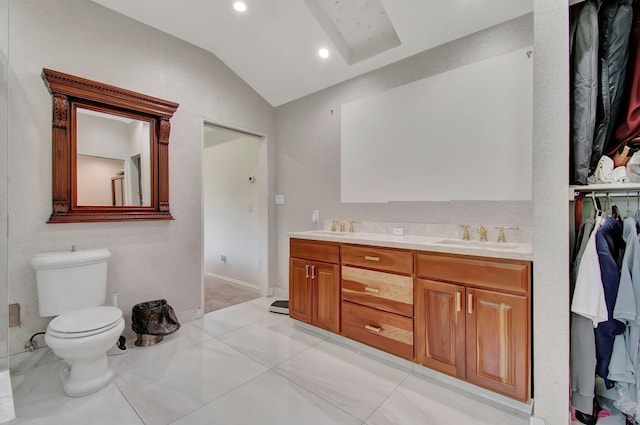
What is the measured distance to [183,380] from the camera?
1.99m

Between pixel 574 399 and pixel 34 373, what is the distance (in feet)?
11.5

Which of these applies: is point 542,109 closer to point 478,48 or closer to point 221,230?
point 478,48

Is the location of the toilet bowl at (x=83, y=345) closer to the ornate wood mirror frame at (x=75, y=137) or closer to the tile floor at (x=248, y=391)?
the tile floor at (x=248, y=391)

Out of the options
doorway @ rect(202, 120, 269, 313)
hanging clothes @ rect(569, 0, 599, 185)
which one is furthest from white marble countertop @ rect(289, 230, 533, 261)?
doorway @ rect(202, 120, 269, 313)

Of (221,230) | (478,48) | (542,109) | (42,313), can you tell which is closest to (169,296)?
(42,313)

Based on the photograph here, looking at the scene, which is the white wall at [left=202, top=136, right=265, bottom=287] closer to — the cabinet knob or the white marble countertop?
the white marble countertop

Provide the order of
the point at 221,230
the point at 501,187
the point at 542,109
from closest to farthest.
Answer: the point at 542,109 < the point at 501,187 < the point at 221,230

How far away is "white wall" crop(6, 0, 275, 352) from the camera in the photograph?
6.92 ft

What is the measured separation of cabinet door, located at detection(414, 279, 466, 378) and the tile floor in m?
0.17

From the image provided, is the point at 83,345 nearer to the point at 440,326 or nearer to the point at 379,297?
the point at 379,297

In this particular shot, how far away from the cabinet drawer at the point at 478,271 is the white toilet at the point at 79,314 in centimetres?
220

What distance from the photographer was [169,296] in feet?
9.46

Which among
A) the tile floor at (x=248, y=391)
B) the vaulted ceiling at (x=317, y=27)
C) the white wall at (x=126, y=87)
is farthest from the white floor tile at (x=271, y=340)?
the vaulted ceiling at (x=317, y=27)

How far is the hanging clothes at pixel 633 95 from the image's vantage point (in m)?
1.49
